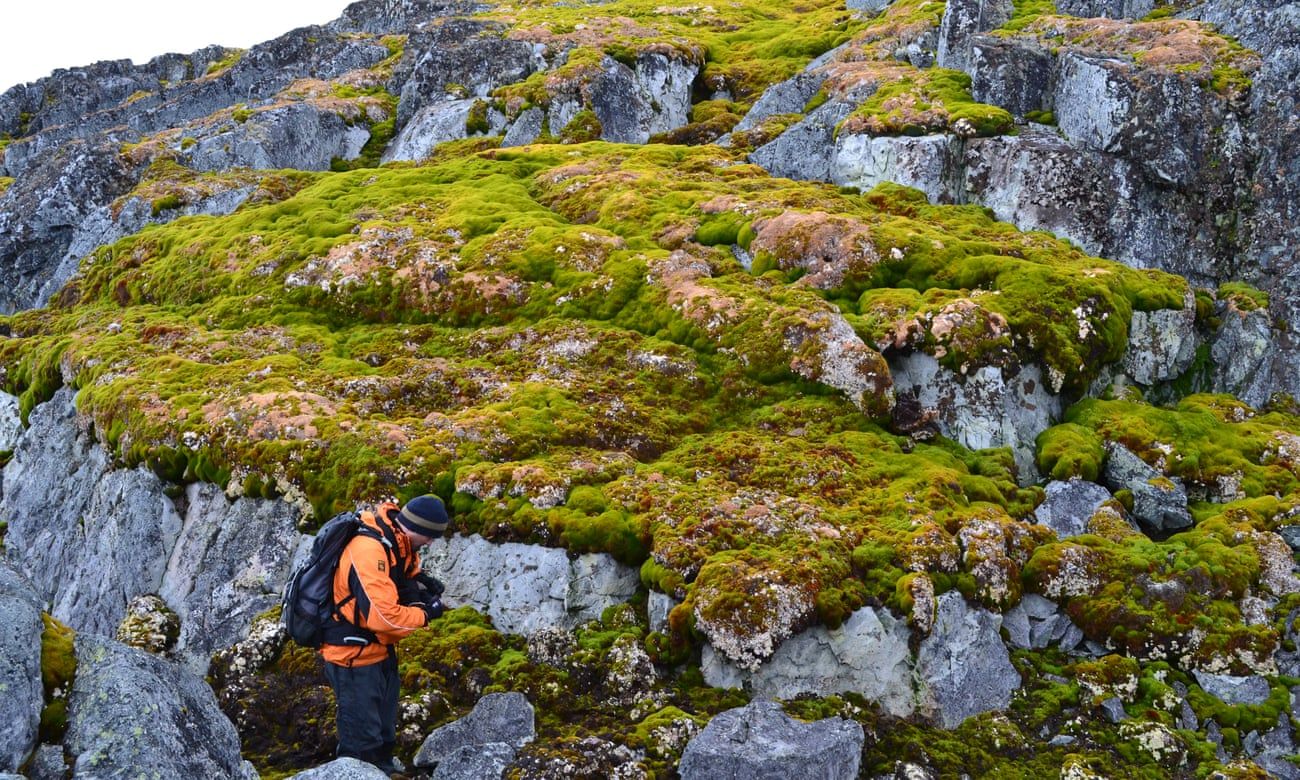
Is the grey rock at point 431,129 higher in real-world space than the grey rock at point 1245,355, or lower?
higher

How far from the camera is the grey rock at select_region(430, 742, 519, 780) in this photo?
41.4 ft

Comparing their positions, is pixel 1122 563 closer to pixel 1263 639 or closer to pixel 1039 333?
pixel 1263 639

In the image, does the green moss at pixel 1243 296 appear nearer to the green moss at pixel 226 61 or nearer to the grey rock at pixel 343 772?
the grey rock at pixel 343 772

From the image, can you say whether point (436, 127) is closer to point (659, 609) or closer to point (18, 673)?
point (659, 609)

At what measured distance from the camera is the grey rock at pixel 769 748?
12.2m

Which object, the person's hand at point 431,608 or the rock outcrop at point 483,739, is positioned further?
the rock outcrop at point 483,739

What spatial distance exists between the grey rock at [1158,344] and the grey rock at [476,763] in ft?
59.4

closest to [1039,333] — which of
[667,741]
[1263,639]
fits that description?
[1263,639]

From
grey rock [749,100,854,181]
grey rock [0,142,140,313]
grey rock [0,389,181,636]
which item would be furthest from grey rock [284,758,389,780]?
grey rock [0,142,140,313]

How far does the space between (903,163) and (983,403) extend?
12.9 meters

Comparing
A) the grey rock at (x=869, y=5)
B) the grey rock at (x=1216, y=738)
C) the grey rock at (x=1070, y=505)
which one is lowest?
the grey rock at (x=1216, y=738)

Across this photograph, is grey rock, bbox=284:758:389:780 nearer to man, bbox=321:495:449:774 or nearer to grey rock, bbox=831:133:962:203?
man, bbox=321:495:449:774

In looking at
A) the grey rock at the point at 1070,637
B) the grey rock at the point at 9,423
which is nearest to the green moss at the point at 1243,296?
the grey rock at the point at 1070,637

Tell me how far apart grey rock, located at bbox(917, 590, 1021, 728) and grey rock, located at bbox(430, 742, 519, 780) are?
21.1 ft
